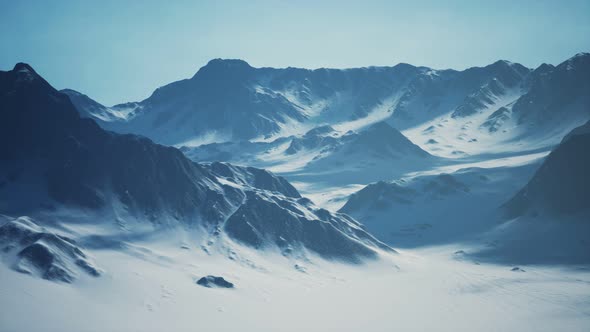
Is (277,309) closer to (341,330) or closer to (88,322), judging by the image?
(341,330)

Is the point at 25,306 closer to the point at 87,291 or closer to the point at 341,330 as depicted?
the point at 87,291

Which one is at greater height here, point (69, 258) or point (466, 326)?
point (69, 258)

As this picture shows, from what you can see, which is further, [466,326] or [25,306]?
[466,326]

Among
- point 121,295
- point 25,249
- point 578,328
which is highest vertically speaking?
point 25,249

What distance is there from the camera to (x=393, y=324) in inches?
7692

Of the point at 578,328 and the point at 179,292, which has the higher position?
the point at 179,292

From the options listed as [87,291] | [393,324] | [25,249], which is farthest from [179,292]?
[393,324]

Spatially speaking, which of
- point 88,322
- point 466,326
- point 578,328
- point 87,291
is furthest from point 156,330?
point 578,328

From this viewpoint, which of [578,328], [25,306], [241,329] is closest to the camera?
[25,306]

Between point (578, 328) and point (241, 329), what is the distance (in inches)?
3891

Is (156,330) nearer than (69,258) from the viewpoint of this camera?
Yes

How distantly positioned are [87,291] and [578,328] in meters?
141

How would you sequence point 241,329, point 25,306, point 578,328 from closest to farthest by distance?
point 25,306, point 241,329, point 578,328

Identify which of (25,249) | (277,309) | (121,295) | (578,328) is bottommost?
(578,328)
